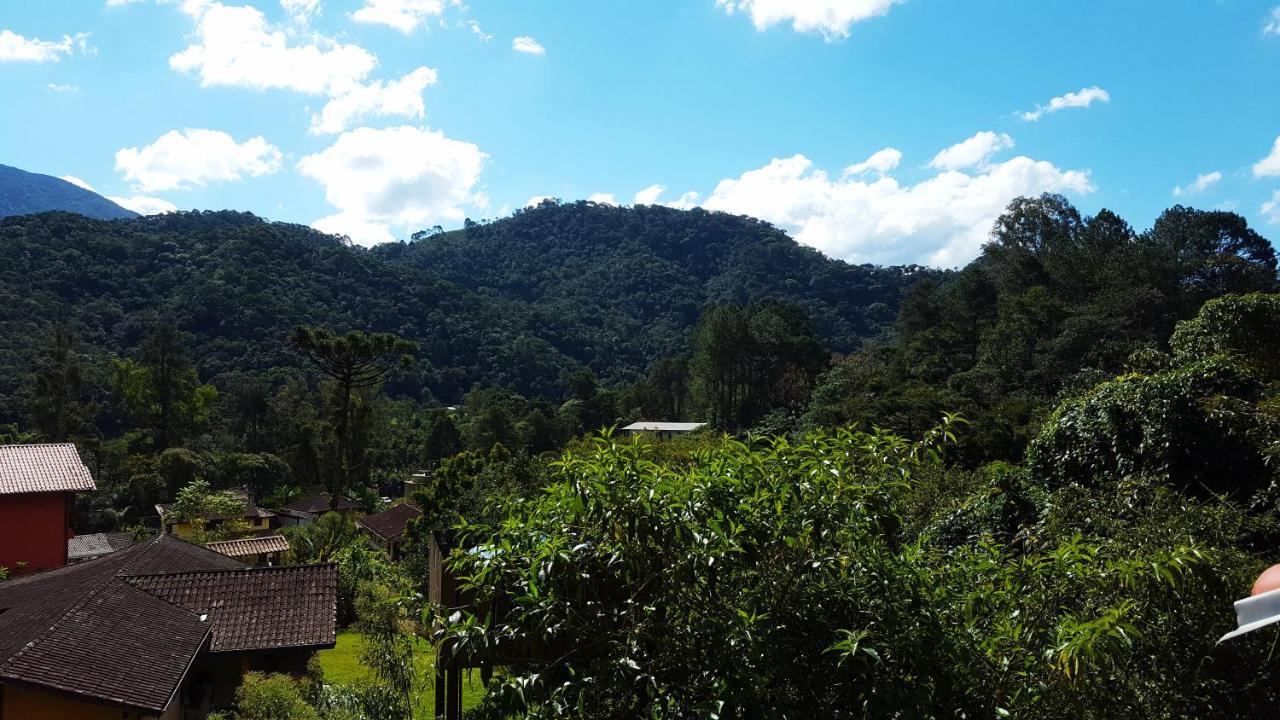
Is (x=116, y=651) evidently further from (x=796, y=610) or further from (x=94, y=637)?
(x=796, y=610)

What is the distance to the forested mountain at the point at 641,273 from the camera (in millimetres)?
91938

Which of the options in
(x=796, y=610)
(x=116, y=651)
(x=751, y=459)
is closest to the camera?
(x=796, y=610)

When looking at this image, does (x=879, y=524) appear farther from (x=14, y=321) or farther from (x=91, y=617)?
(x=14, y=321)

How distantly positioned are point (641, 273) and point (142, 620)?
104140 mm

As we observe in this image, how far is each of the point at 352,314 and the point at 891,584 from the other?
82.9 meters

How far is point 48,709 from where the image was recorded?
7301mm

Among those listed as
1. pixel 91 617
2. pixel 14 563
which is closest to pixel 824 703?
pixel 91 617

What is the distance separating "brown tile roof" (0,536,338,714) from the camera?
293 inches

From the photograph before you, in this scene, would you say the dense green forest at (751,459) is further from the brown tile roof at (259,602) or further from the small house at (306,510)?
the small house at (306,510)

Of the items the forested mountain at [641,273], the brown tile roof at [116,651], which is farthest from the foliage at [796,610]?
the forested mountain at [641,273]

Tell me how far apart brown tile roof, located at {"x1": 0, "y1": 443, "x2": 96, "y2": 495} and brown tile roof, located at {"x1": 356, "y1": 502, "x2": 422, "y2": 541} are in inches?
750

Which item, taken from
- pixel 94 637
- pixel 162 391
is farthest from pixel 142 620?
pixel 162 391

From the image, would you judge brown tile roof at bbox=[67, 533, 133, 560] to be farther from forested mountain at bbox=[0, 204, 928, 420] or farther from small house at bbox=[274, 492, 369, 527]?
forested mountain at bbox=[0, 204, 928, 420]

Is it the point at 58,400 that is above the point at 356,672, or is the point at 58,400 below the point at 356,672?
above
